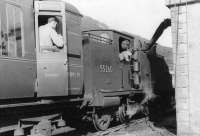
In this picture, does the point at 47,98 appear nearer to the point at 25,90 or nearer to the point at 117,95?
the point at 25,90

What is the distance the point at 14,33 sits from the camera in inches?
295

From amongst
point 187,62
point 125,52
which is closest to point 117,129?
point 125,52

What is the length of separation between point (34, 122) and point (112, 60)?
4.55m

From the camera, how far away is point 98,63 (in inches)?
433

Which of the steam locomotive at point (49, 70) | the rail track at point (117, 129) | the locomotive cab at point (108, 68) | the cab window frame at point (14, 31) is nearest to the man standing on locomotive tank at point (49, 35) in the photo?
the steam locomotive at point (49, 70)

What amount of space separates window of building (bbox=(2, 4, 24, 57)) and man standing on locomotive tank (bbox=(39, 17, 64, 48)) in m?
0.65

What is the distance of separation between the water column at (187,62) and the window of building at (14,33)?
3.97 metres

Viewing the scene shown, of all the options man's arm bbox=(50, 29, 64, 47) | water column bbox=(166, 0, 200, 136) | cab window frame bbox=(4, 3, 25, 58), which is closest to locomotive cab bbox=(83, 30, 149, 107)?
man's arm bbox=(50, 29, 64, 47)

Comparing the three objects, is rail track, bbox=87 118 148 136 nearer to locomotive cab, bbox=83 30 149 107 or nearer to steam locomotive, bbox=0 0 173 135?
steam locomotive, bbox=0 0 173 135

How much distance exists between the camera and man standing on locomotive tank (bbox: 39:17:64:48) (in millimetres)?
8203

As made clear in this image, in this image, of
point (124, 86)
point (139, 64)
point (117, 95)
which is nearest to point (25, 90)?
point (117, 95)

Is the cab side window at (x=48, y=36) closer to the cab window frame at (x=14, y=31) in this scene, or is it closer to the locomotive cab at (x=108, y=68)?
the cab window frame at (x=14, y=31)

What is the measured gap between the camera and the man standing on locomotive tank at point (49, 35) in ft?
26.9

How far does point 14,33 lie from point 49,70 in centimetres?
123
